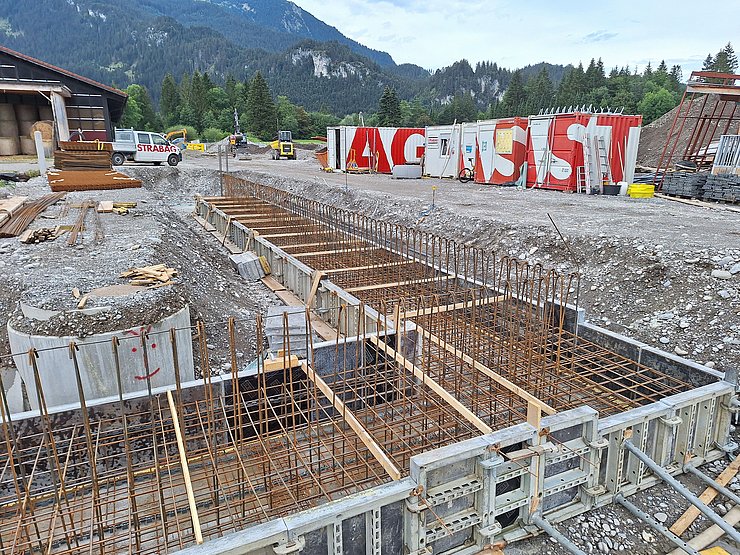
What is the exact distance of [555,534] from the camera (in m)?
Result: 3.98

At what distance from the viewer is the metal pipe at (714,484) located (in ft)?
14.2

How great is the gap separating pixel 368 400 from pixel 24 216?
11.1 m

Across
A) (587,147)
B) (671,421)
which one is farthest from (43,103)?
(671,421)

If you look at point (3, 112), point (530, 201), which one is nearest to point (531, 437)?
point (530, 201)

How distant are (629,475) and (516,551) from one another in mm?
1392

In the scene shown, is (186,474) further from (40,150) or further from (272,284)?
(40,150)

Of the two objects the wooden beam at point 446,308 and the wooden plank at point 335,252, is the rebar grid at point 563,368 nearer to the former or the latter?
the wooden beam at point 446,308

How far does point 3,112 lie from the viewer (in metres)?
27.5

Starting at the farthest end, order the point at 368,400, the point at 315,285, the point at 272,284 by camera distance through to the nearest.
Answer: the point at 272,284 < the point at 315,285 < the point at 368,400

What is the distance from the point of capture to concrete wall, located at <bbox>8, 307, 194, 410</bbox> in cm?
591

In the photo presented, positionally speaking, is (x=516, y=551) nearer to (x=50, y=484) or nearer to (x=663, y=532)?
(x=663, y=532)

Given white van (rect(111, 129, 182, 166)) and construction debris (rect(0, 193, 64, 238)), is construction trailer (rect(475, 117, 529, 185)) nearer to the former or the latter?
construction debris (rect(0, 193, 64, 238))

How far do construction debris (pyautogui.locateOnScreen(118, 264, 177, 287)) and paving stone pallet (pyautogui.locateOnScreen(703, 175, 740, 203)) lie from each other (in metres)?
16.8

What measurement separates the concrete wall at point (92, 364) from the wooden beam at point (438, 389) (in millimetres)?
2336
